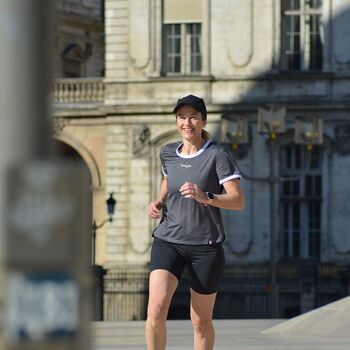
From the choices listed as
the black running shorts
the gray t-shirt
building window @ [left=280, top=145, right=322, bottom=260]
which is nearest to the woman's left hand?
the gray t-shirt

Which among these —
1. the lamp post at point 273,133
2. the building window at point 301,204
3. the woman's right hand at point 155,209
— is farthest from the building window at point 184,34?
the woman's right hand at point 155,209

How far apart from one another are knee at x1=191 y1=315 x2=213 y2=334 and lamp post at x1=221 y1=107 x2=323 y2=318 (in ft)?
93.8

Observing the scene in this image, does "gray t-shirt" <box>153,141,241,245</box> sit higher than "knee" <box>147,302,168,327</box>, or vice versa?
"gray t-shirt" <box>153,141,241,245</box>

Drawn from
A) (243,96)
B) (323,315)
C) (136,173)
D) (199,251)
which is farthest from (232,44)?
(199,251)

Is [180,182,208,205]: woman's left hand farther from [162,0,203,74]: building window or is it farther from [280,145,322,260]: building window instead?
[162,0,203,74]: building window

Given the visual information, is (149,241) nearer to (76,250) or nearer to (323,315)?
(323,315)

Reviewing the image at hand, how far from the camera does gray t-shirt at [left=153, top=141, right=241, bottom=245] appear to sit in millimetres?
9977

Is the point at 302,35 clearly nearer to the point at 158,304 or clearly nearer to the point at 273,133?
the point at 273,133

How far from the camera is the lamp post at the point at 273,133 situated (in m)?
38.9

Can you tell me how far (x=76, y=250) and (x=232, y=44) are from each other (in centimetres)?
4158

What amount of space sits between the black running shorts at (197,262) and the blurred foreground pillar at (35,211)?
586 cm

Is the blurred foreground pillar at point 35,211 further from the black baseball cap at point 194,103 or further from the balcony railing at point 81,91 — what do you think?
the balcony railing at point 81,91

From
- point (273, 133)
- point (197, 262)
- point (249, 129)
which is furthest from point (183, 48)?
point (197, 262)

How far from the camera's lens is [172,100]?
150 ft
